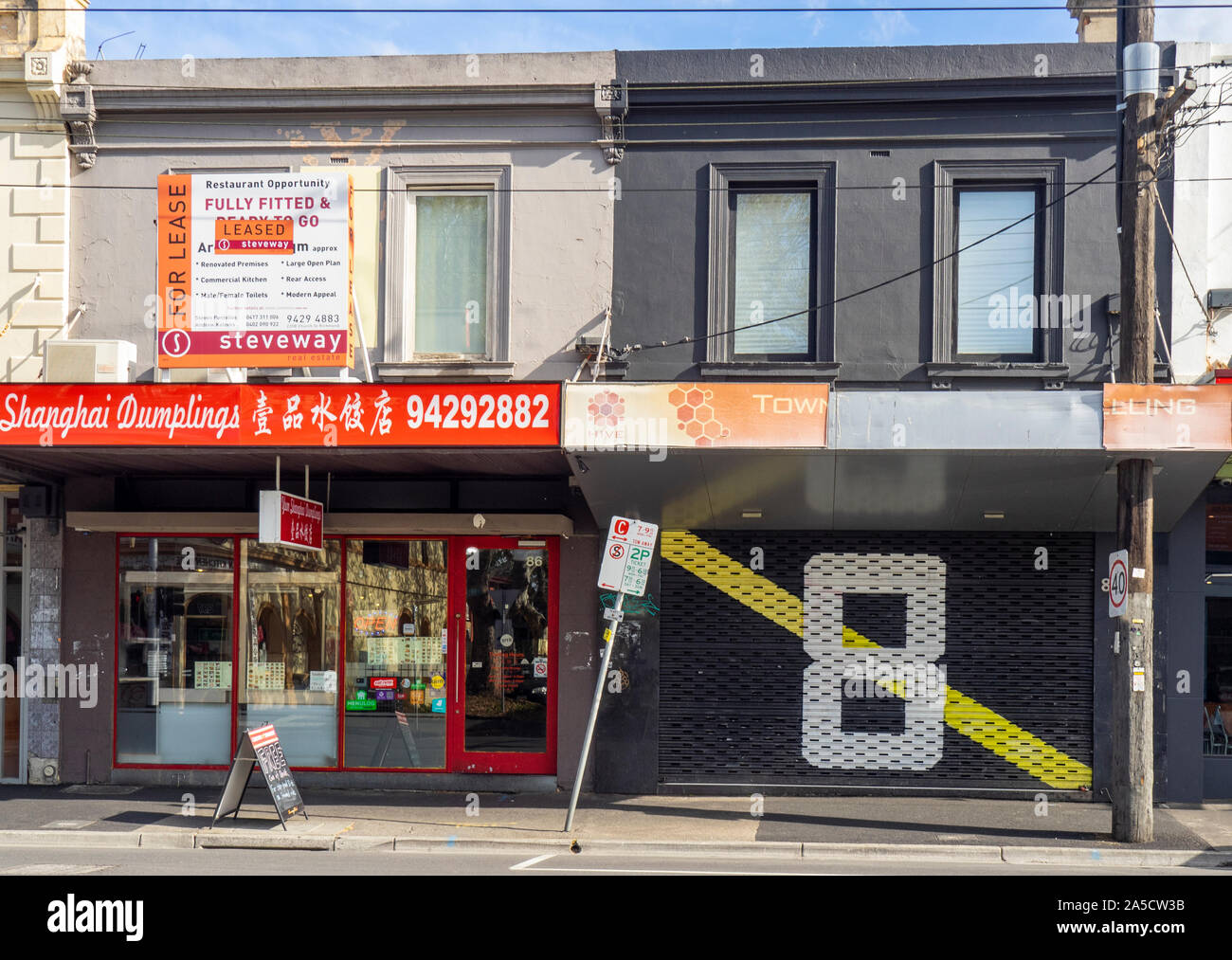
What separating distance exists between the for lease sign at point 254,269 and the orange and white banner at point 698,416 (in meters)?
2.90

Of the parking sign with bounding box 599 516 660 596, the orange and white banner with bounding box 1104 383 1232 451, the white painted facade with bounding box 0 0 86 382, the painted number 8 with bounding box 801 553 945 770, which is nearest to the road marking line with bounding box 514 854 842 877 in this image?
the parking sign with bounding box 599 516 660 596

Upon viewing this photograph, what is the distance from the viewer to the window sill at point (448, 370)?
14.2 m

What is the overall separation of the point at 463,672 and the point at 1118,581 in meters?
7.20

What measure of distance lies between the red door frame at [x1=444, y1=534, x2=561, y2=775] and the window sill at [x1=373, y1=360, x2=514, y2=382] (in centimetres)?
189

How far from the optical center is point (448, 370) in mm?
14250

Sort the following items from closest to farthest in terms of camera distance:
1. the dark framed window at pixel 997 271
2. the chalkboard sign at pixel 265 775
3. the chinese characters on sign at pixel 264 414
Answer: the chalkboard sign at pixel 265 775, the chinese characters on sign at pixel 264 414, the dark framed window at pixel 997 271

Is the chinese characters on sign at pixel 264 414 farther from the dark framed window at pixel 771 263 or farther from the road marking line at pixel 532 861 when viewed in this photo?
the road marking line at pixel 532 861

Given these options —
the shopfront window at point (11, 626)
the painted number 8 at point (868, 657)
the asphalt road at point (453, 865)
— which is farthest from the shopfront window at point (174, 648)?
the painted number 8 at point (868, 657)

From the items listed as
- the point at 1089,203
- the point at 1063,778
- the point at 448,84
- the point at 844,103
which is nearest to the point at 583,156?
the point at 448,84

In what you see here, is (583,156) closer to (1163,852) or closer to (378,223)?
(378,223)

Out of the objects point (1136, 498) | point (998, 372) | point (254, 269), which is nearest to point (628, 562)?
point (998, 372)

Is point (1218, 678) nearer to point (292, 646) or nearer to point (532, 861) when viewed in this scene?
point (532, 861)

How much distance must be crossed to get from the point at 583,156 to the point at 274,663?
7010mm

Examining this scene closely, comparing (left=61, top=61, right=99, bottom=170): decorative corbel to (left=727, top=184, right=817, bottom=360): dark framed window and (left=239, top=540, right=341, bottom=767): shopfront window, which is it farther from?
(left=727, top=184, right=817, bottom=360): dark framed window
